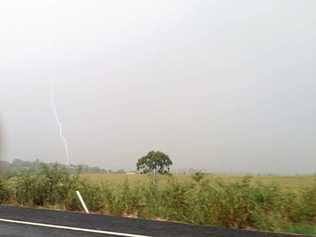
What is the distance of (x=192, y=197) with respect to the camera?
11578 millimetres

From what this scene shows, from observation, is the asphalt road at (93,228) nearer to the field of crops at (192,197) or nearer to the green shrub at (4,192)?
the field of crops at (192,197)

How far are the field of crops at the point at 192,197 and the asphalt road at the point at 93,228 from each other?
114cm

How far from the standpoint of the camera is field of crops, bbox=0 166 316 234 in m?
10.2

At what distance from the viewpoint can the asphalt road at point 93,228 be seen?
880 centimetres

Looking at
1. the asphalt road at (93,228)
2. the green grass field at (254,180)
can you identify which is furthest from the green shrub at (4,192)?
the asphalt road at (93,228)

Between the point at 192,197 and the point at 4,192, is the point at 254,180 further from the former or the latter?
the point at 4,192

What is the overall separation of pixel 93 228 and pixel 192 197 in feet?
9.18

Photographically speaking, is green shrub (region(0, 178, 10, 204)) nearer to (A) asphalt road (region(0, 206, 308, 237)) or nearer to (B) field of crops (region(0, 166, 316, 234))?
(B) field of crops (region(0, 166, 316, 234))

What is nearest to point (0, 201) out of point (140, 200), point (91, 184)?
point (91, 184)

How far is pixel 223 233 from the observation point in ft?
28.9

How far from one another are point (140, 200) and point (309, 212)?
448 centimetres

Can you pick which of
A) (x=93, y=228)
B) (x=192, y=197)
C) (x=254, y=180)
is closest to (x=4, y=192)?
(x=192, y=197)

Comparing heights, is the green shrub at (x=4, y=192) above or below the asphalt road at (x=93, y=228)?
above

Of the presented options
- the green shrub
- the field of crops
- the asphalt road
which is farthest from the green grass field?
the green shrub
